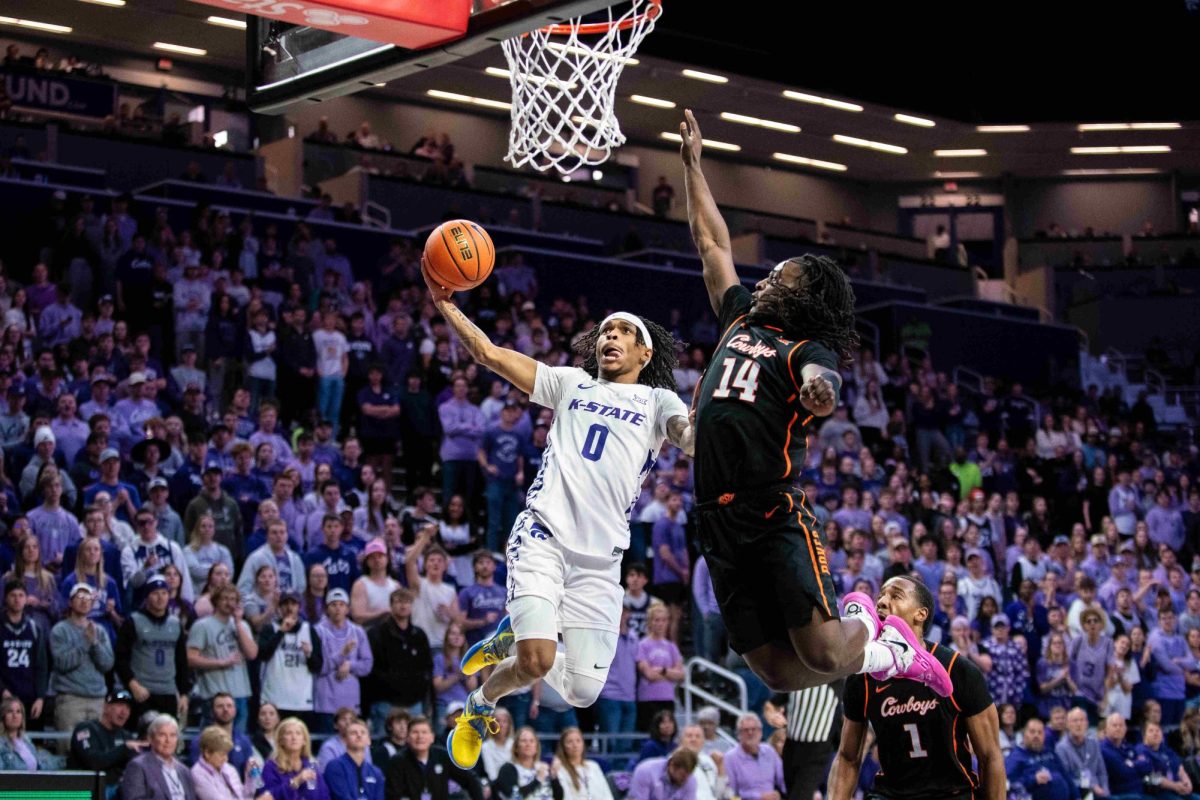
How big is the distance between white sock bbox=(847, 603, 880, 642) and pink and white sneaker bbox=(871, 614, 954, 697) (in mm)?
98

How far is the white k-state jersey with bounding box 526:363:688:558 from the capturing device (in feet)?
24.5

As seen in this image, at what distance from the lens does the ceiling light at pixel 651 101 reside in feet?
106

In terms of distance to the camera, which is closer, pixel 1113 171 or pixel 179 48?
pixel 179 48

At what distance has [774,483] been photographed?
260 inches

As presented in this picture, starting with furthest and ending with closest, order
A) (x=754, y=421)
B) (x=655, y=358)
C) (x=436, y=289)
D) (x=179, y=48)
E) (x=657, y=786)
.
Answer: (x=179, y=48), (x=657, y=786), (x=655, y=358), (x=436, y=289), (x=754, y=421)

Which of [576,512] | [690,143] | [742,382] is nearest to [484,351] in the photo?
[576,512]

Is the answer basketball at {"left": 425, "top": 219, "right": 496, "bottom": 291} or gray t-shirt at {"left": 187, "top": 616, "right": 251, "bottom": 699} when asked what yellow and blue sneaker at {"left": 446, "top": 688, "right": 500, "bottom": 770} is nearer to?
basketball at {"left": 425, "top": 219, "right": 496, "bottom": 291}

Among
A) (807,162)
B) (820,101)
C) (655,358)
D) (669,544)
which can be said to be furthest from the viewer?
(807,162)

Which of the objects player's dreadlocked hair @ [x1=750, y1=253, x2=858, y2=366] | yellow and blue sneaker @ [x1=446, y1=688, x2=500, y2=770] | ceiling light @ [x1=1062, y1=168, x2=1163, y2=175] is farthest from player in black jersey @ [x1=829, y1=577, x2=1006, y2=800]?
ceiling light @ [x1=1062, y1=168, x2=1163, y2=175]

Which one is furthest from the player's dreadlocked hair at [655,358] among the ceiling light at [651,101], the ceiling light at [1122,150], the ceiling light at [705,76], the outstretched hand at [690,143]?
the ceiling light at [1122,150]

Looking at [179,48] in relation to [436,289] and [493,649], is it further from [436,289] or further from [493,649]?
[493,649]

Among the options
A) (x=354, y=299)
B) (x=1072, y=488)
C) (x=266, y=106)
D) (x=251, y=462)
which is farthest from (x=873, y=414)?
(x=266, y=106)

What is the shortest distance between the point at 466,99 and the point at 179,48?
5973 millimetres

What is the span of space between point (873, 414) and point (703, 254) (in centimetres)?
1569
